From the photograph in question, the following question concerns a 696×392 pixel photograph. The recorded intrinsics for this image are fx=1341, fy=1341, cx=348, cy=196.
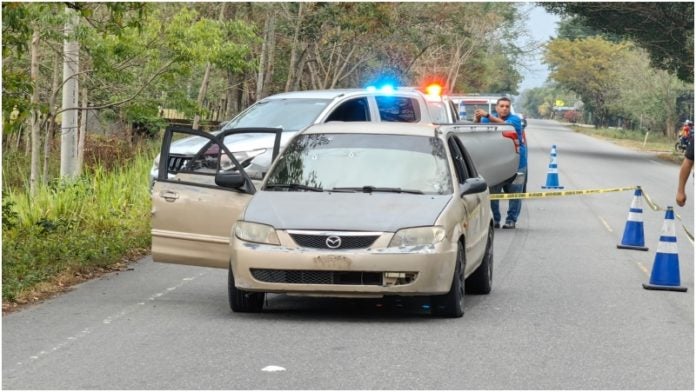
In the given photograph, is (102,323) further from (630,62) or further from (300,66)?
(630,62)

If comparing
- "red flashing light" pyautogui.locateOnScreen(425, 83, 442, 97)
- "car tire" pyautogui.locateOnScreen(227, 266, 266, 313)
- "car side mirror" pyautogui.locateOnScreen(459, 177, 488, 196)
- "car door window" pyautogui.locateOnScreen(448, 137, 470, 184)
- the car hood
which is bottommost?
"car tire" pyautogui.locateOnScreen(227, 266, 266, 313)

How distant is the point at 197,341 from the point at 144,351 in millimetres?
508

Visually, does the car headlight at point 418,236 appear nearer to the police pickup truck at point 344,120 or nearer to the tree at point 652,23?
the police pickup truck at point 344,120

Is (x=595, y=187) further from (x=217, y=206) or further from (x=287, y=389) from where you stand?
(x=287, y=389)

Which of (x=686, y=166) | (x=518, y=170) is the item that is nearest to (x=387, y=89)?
(x=518, y=170)

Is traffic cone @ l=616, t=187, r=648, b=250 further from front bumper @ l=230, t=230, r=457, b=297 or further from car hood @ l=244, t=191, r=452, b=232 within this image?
front bumper @ l=230, t=230, r=457, b=297

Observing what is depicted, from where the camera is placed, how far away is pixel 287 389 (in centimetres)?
737

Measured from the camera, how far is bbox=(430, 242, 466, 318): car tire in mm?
10070

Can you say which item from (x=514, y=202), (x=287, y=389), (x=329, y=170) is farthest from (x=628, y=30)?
(x=287, y=389)

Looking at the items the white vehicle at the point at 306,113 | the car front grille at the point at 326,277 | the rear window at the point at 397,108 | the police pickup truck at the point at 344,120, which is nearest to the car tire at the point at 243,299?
the car front grille at the point at 326,277

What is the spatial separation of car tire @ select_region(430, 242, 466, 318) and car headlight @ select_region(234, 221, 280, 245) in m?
1.32

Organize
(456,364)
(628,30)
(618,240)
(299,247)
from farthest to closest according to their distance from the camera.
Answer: (628,30) → (618,240) → (299,247) → (456,364)

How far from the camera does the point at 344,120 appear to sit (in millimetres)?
17828

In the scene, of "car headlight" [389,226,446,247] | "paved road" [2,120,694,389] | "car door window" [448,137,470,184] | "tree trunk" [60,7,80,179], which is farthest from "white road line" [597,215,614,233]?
"car headlight" [389,226,446,247]
